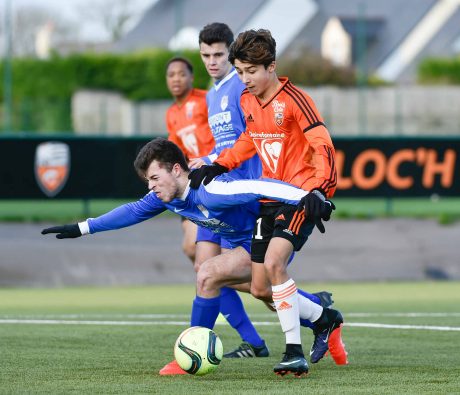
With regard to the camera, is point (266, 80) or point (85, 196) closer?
point (266, 80)

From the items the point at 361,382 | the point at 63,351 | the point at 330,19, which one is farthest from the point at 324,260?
the point at 330,19

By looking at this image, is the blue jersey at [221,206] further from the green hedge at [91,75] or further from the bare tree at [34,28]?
the bare tree at [34,28]

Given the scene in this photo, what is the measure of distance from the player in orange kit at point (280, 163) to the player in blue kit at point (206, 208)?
0.35 feet

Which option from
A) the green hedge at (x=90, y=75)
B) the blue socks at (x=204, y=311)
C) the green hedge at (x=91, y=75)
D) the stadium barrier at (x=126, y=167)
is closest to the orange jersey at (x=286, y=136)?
the blue socks at (x=204, y=311)

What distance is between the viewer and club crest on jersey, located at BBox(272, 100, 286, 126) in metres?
7.29

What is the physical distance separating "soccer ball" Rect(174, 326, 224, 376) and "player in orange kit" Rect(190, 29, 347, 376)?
0.41m

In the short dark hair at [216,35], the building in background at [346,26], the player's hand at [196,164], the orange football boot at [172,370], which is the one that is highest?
the building in background at [346,26]

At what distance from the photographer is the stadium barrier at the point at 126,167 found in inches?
700

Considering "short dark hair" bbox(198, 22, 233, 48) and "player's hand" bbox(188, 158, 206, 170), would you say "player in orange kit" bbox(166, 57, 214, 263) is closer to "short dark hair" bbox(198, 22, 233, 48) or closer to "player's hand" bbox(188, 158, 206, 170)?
"short dark hair" bbox(198, 22, 233, 48)

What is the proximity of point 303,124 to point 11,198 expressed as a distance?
11.3 metres

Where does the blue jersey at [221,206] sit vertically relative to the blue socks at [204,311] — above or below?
above

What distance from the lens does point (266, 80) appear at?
7301mm

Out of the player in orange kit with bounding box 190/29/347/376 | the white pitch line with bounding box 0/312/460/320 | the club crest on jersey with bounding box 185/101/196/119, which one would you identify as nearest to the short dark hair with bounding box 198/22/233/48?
the player in orange kit with bounding box 190/29/347/376

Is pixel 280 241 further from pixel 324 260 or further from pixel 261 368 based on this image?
pixel 324 260
